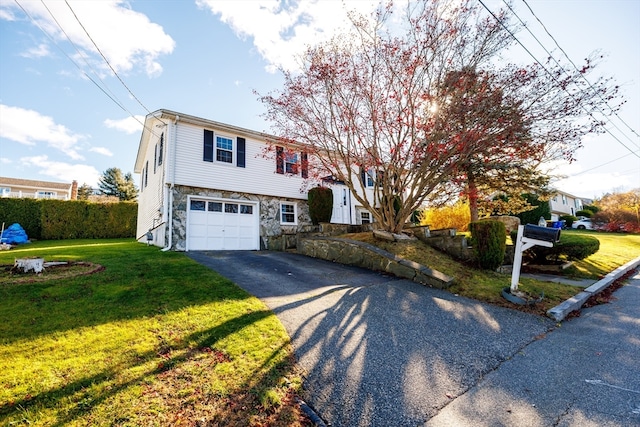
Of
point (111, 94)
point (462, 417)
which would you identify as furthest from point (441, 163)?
point (111, 94)

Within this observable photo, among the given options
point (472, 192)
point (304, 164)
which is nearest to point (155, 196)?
point (304, 164)

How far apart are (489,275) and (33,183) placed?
137 feet

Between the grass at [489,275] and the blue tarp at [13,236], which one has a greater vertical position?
the blue tarp at [13,236]

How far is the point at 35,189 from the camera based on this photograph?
101 ft

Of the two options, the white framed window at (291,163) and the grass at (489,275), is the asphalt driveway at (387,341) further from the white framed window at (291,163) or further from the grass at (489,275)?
the white framed window at (291,163)

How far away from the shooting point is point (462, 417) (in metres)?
2.43

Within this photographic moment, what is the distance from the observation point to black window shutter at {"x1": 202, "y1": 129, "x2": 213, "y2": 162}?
39.0ft

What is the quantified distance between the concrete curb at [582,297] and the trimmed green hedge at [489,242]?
5.86 ft

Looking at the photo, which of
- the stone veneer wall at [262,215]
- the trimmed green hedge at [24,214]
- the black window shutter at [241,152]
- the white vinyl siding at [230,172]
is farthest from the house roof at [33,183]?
the black window shutter at [241,152]

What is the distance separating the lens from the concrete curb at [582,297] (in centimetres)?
482

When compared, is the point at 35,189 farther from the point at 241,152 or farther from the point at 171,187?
the point at 241,152

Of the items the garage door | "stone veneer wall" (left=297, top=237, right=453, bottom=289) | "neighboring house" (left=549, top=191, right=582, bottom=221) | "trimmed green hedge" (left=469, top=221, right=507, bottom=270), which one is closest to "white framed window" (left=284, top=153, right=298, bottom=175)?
the garage door

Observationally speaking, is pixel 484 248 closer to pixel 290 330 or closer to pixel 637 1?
pixel 290 330

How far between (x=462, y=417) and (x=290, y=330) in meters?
2.21
